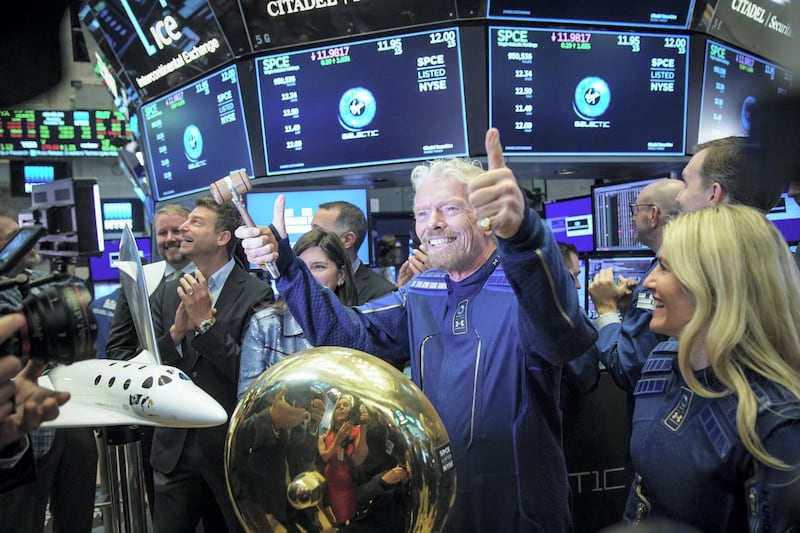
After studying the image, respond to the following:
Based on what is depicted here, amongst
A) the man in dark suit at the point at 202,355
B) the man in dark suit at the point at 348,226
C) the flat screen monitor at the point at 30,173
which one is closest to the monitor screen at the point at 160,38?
the man in dark suit at the point at 348,226

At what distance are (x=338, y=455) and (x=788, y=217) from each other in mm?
3352

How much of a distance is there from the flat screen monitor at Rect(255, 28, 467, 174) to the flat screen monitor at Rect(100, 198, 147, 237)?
7.16 m

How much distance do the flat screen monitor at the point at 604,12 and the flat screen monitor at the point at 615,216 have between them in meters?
1.29

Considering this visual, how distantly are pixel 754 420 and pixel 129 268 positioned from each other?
1.53 m

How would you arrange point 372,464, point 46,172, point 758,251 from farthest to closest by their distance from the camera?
point 46,172 < point 758,251 < point 372,464

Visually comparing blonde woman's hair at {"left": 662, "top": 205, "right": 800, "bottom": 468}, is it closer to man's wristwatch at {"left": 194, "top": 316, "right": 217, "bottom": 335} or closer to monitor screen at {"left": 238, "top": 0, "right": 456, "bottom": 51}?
man's wristwatch at {"left": 194, "top": 316, "right": 217, "bottom": 335}

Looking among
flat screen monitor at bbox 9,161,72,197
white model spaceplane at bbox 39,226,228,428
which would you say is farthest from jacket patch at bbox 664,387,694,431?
flat screen monitor at bbox 9,161,72,197

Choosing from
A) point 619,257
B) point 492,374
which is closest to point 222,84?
point 619,257

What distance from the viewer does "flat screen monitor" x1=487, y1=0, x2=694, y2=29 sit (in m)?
4.29

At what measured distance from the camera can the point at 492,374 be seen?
1754 mm

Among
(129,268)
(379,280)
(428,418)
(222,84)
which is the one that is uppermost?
(222,84)

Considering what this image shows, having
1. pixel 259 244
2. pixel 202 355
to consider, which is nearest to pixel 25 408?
pixel 259 244

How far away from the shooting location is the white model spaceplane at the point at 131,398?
154 centimetres

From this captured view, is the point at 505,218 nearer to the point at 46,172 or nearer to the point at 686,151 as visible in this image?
the point at 686,151
